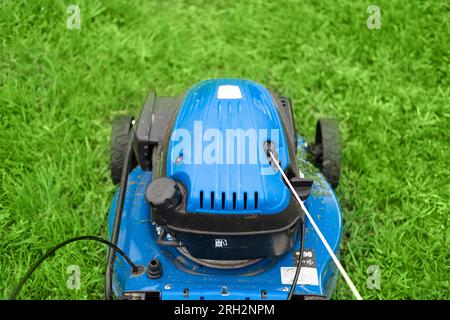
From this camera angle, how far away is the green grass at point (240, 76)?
2234 mm

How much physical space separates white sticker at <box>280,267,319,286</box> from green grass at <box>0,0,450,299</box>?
35 cm

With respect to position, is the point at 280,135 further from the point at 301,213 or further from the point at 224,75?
the point at 224,75

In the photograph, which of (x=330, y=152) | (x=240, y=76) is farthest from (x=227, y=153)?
(x=240, y=76)

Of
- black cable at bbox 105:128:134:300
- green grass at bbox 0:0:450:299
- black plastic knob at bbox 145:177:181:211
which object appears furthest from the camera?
green grass at bbox 0:0:450:299

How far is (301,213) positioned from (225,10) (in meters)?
1.59

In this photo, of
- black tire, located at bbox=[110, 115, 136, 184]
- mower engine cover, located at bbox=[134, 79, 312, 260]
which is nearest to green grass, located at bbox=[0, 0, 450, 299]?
black tire, located at bbox=[110, 115, 136, 184]

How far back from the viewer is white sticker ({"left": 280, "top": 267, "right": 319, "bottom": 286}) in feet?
6.09

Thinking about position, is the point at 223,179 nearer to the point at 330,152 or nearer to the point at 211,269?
the point at 211,269

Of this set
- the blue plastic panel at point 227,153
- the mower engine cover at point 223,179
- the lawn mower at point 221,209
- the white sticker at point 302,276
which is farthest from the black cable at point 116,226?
the white sticker at point 302,276

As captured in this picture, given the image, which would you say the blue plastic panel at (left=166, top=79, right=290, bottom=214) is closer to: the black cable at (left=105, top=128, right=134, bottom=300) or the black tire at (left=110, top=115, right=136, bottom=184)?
the black cable at (left=105, top=128, right=134, bottom=300)

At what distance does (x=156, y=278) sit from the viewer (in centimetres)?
184

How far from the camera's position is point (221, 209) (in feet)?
5.46
